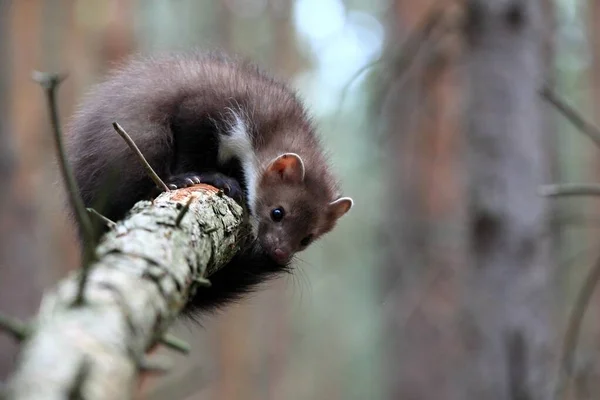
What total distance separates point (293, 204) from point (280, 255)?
27.2 inches

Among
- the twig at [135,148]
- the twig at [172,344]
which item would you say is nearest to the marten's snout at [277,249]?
the twig at [135,148]

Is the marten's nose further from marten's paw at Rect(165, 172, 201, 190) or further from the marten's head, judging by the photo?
marten's paw at Rect(165, 172, 201, 190)

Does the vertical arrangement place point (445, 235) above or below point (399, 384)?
above

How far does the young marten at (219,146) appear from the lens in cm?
416

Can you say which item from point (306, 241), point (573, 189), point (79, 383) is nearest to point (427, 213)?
point (306, 241)

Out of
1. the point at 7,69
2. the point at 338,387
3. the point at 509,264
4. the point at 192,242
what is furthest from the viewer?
the point at 338,387

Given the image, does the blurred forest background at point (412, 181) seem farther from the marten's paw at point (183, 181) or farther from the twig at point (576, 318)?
the marten's paw at point (183, 181)

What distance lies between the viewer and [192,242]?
235cm

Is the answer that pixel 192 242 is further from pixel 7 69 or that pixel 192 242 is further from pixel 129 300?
pixel 7 69

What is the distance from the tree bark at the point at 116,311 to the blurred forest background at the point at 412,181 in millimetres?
344

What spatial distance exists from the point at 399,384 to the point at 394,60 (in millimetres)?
6647

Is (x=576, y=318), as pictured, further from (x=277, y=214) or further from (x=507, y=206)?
(x=277, y=214)

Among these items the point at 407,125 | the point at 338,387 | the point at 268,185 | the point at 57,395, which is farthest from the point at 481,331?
the point at 338,387

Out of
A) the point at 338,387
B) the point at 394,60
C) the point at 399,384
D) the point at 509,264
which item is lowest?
the point at 338,387
